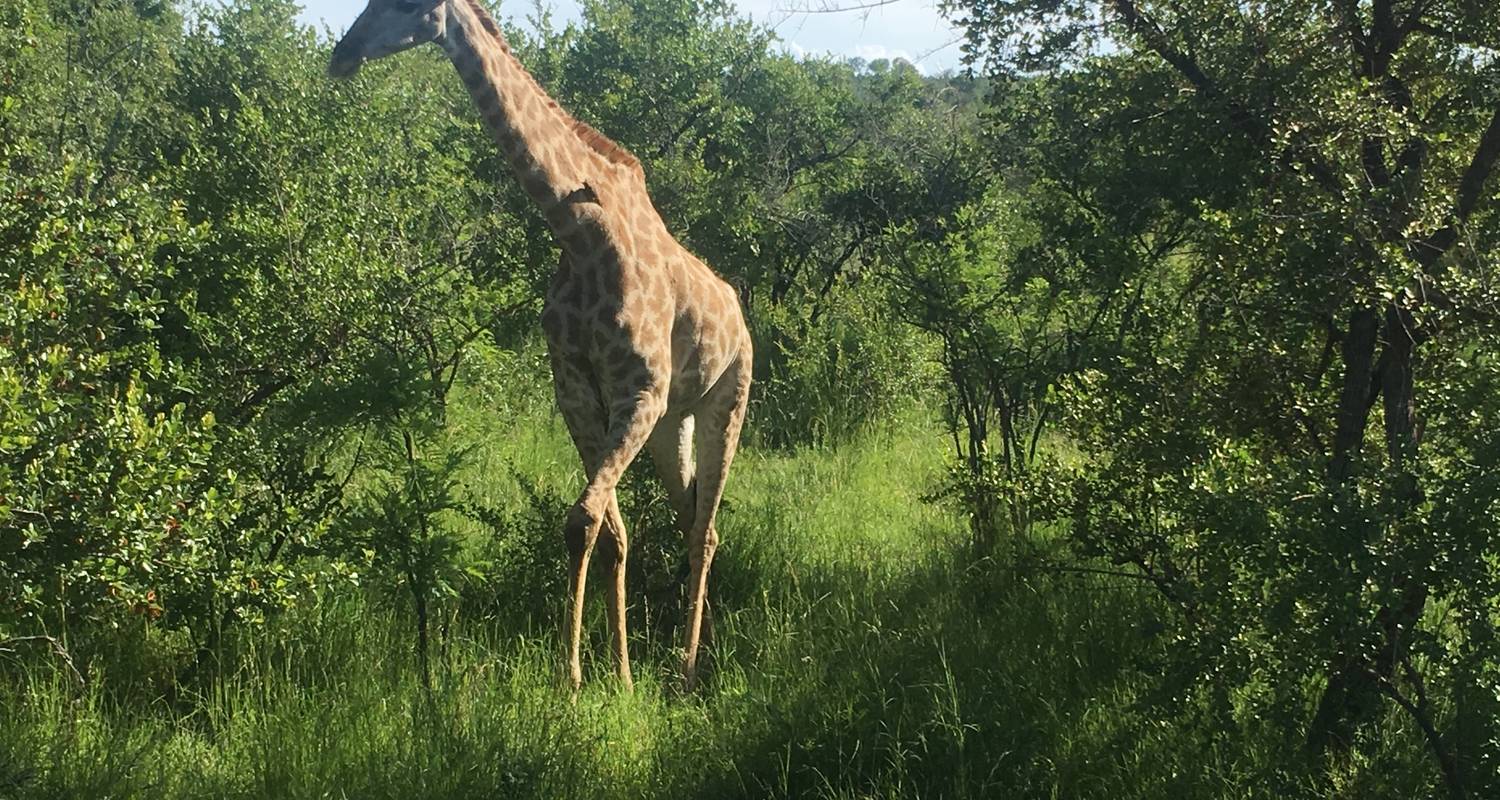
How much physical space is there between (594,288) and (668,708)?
69.6 inches

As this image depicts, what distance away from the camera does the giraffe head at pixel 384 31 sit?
11.8ft

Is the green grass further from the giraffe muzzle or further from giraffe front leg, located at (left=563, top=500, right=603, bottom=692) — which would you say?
the giraffe muzzle

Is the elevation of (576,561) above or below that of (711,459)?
below

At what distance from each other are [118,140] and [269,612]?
33.6 feet

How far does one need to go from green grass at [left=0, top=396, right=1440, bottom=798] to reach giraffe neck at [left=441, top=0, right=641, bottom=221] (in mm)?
1277

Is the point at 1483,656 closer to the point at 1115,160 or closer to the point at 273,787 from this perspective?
the point at 1115,160

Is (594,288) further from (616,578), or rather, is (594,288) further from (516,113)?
(616,578)

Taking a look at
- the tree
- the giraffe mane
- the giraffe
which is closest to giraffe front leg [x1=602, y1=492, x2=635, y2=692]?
the giraffe

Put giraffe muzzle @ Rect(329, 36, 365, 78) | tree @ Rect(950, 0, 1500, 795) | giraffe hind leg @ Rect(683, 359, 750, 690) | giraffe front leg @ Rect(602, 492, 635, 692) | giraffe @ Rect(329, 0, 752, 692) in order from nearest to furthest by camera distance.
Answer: tree @ Rect(950, 0, 1500, 795) < giraffe muzzle @ Rect(329, 36, 365, 78) < giraffe @ Rect(329, 0, 752, 692) < giraffe front leg @ Rect(602, 492, 635, 692) < giraffe hind leg @ Rect(683, 359, 750, 690)

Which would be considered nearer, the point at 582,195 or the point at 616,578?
the point at 582,195

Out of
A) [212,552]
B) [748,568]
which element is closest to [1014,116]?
[748,568]

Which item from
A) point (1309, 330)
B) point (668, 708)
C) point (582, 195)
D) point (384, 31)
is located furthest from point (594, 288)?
point (1309, 330)

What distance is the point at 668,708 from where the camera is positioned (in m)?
4.32

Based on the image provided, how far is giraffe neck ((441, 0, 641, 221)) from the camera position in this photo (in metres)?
3.76
